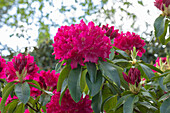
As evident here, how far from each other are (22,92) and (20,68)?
0.15m

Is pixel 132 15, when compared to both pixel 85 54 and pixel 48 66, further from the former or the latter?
pixel 85 54

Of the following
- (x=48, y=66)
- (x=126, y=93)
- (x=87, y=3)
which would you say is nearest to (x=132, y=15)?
(x=87, y=3)

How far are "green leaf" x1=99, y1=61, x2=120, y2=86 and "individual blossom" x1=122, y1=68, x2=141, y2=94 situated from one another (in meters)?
0.07

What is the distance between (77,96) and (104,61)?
0.21 m

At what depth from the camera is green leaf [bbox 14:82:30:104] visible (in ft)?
3.35

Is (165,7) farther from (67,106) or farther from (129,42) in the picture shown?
(67,106)

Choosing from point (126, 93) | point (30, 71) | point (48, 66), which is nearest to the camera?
point (126, 93)

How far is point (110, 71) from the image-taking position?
952 mm

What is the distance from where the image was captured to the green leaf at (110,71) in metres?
0.93

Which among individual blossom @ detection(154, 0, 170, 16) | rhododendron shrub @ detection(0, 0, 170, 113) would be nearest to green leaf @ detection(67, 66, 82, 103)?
rhododendron shrub @ detection(0, 0, 170, 113)

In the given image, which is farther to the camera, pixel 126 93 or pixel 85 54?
pixel 126 93

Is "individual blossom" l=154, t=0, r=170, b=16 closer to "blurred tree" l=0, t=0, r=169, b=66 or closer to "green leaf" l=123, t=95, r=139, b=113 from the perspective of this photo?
"green leaf" l=123, t=95, r=139, b=113

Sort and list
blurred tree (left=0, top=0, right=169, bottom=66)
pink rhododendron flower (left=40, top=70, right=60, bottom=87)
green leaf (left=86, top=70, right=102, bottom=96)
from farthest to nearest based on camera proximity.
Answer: blurred tree (left=0, top=0, right=169, bottom=66) < pink rhododendron flower (left=40, top=70, right=60, bottom=87) < green leaf (left=86, top=70, right=102, bottom=96)

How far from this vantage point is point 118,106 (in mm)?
1045
